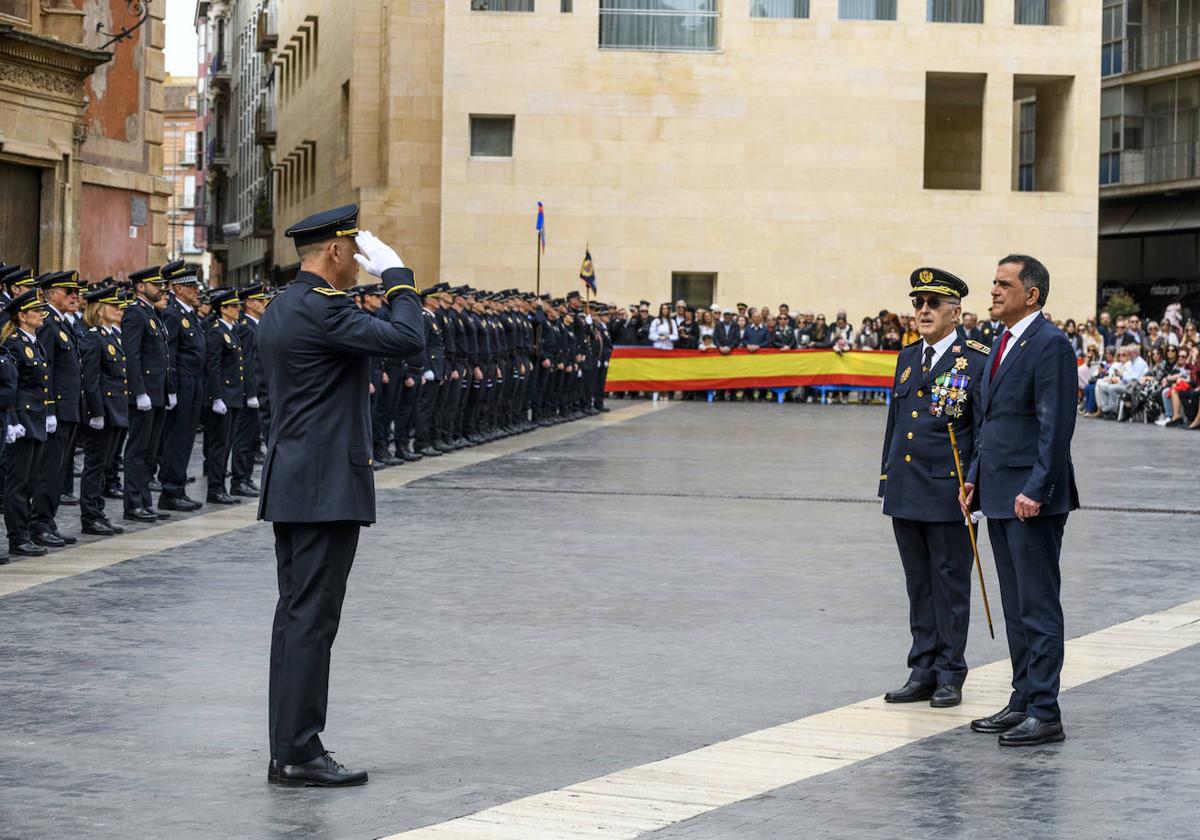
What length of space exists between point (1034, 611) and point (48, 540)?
8352 millimetres

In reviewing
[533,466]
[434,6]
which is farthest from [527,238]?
[533,466]

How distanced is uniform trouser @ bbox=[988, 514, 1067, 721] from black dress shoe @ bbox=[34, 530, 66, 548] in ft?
26.6

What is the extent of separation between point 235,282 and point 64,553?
266ft

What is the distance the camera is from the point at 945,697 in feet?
26.8

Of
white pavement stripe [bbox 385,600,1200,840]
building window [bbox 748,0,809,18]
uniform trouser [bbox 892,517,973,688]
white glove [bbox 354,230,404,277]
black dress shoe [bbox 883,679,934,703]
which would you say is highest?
building window [bbox 748,0,809,18]

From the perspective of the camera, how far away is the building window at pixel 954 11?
1864 inches

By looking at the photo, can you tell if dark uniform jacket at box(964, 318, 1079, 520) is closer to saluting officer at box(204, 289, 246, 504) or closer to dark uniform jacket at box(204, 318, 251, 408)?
saluting officer at box(204, 289, 246, 504)

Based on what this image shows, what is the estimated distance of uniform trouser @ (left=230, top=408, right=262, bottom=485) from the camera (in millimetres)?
17609

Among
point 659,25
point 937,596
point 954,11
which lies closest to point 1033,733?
point 937,596

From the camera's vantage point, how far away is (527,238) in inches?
1836

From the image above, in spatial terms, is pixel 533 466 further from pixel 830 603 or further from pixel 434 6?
pixel 434 6

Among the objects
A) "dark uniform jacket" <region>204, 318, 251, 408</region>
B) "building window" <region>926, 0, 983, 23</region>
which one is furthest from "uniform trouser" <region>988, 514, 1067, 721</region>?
"building window" <region>926, 0, 983, 23</region>

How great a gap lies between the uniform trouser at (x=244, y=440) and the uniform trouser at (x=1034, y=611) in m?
11.0

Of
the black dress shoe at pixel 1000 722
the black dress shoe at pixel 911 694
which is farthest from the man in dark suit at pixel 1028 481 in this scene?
the black dress shoe at pixel 911 694
